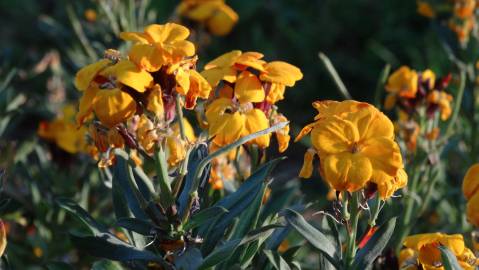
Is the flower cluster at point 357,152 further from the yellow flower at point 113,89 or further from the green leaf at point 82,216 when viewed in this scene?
the green leaf at point 82,216

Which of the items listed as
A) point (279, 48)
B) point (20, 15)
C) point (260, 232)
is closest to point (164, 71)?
point (260, 232)

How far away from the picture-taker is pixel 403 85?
2.55 meters

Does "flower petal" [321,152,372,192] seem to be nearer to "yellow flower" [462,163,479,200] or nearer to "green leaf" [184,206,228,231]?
"green leaf" [184,206,228,231]

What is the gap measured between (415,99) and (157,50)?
1262 millimetres

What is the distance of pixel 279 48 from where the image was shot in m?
5.21

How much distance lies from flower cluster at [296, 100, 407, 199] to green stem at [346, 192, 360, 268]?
0.05 m

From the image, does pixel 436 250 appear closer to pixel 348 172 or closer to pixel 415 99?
pixel 348 172

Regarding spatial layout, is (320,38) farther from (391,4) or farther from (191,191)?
(191,191)

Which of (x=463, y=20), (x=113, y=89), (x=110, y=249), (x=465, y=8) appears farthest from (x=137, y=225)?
(x=463, y=20)

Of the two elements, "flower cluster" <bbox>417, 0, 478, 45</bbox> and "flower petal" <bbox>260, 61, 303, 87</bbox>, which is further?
"flower cluster" <bbox>417, 0, 478, 45</bbox>

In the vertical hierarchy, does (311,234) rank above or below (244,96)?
below

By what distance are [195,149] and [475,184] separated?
0.61 metres

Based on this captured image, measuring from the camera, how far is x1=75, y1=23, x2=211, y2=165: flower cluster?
4.98ft

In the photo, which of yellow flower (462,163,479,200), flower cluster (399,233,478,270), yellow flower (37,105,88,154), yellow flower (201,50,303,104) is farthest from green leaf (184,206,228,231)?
yellow flower (37,105,88,154)
